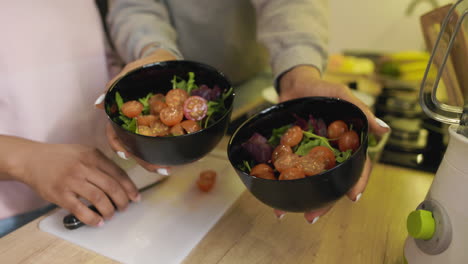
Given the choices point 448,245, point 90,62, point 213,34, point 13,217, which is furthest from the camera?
point 213,34

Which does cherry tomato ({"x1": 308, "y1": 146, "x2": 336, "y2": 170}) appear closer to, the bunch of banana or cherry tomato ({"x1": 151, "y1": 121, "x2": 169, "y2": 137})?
cherry tomato ({"x1": 151, "y1": 121, "x2": 169, "y2": 137})

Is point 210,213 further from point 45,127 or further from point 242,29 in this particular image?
point 242,29

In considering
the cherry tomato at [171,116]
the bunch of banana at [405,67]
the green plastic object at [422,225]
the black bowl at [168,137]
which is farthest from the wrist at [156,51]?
the bunch of banana at [405,67]

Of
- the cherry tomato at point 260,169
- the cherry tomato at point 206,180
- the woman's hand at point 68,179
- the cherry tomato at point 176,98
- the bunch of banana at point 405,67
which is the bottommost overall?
the bunch of banana at point 405,67

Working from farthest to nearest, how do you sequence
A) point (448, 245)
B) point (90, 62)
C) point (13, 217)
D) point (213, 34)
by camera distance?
point (213, 34) → point (90, 62) → point (13, 217) → point (448, 245)

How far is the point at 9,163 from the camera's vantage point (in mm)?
579

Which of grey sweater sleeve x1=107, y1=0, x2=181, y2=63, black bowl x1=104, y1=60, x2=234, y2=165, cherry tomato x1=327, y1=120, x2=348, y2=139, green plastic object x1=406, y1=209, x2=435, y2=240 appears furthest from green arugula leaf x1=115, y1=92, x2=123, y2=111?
green plastic object x1=406, y1=209, x2=435, y2=240

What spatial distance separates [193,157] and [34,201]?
1.38 ft

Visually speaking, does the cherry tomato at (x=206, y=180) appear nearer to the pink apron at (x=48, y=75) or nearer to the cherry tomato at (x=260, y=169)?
the cherry tomato at (x=260, y=169)

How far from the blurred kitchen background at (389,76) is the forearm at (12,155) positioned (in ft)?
1.54

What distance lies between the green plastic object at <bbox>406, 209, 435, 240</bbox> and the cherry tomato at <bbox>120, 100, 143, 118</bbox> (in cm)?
42

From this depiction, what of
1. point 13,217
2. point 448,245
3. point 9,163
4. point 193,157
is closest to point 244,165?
point 193,157

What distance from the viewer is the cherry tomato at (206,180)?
663mm

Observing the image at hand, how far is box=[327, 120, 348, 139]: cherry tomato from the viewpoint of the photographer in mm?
509
